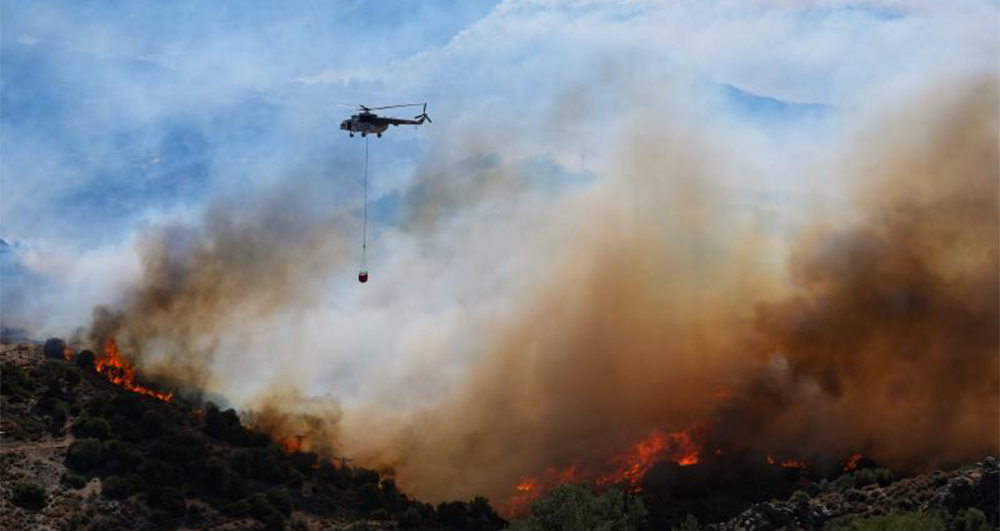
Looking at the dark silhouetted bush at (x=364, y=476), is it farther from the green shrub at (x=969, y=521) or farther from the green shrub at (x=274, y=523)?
the green shrub at (x=969, y=521)

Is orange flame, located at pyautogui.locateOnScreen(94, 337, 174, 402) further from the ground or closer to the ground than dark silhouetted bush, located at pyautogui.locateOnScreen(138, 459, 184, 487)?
further from the ground

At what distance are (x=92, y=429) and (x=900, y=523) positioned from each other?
7631 centimetres

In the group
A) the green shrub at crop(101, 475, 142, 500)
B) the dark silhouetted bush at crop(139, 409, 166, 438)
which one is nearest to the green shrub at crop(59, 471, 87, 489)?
the green shrub at crop(101, 475, 142, 500)

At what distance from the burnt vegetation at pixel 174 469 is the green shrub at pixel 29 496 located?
0.09 metres

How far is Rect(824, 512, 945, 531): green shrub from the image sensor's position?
77.8 metres

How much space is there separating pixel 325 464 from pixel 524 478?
22.5m

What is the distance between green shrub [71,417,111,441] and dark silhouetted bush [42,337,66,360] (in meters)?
17.8

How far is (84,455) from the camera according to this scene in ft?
368

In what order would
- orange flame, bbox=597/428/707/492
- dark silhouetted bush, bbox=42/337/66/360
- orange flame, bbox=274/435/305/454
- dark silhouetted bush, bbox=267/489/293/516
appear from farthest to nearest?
dark silhouetted bush, bbox=42/337/66/360 → orange flame, bbox=274/435/305/454 → orange flame, bbox=597/428/707/492 → dark silhouetted bush, bbox=267/489/293/516

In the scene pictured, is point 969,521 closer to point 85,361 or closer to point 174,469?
point 174,469

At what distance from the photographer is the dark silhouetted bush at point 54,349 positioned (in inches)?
5285

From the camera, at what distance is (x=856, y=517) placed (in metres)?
86.5

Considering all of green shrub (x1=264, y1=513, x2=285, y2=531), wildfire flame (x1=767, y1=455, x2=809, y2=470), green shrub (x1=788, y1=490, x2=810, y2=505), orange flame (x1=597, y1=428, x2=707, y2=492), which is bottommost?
green shrub (x1=788, y1=490, x2=810, y2=505)

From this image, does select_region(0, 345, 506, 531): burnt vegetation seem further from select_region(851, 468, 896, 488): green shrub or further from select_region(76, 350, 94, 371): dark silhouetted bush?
select_region(851, 468, 896, 488): green shrub
